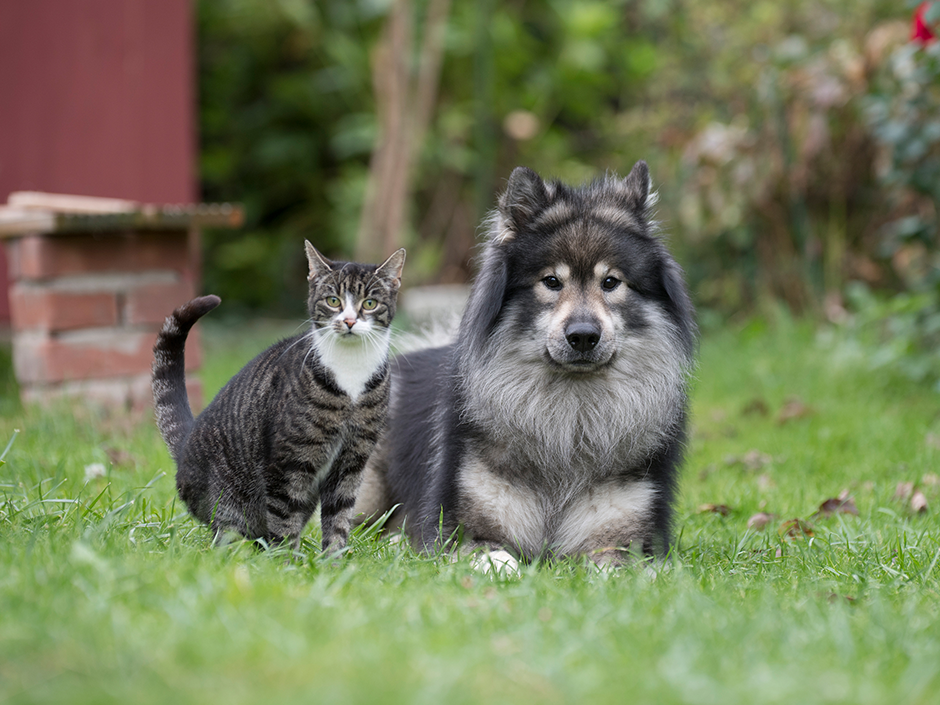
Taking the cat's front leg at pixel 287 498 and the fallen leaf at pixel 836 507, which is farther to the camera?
the fallen leaf at pixel 836 507

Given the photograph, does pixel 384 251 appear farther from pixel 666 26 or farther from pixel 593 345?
pixel 593 345

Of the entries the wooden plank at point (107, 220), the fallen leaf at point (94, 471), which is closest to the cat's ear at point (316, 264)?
the fallen leaf at point (94, 471)

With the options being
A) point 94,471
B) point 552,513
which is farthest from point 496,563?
point 94,471

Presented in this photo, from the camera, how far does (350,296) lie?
2.96 metres

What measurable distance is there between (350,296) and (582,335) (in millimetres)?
749

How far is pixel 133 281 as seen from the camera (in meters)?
5.35

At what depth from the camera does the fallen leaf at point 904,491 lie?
4027mm

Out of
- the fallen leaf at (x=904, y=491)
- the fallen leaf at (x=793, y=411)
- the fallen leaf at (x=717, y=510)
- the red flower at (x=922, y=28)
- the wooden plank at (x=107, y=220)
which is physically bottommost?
the fallen leaf at (x=793, y=411)

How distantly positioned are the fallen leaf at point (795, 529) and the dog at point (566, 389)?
0.57 meters

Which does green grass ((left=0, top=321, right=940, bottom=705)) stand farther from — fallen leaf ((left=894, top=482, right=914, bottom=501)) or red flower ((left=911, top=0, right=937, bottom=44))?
red flower ((left=911, top=0, right=937, bottom=44))

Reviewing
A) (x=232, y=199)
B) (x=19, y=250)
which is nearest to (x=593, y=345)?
(x=19, y=250)

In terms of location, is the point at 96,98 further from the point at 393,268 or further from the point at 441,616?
the point at 441,616

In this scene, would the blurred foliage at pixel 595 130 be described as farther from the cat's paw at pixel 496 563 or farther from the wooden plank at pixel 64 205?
the wooden plank at pixel 64 205

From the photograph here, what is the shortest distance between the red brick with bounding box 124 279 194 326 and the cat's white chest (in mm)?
2680
